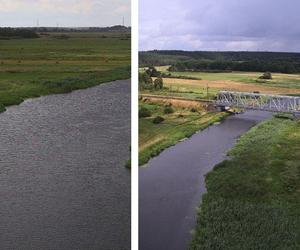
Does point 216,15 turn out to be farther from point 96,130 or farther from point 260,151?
point 96,130

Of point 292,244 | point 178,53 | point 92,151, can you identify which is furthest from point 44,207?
point 292,244

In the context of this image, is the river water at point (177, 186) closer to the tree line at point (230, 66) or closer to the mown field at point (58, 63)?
the tree line at point (230, 66)

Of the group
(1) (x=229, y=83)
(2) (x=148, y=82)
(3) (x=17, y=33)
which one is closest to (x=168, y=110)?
(2) (x=148, y=82)

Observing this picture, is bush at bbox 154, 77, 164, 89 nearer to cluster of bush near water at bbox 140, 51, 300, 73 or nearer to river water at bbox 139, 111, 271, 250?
cluster of bush near water at bbox 140, 51, 300, 73

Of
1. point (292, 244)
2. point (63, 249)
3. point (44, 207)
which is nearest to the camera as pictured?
point (292, 244)

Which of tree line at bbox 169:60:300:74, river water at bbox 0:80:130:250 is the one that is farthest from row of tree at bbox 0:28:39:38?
tree line at bbox 169:60:300:74

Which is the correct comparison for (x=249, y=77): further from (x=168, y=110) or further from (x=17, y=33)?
(x=17, y=33)
